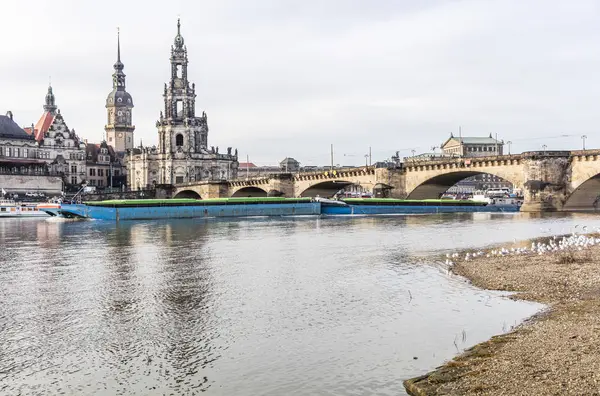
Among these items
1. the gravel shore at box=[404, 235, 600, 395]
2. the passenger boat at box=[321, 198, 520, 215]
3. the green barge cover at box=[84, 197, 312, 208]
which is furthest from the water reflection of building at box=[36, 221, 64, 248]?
the passenger boat at box=[321, 198, 520, 215]

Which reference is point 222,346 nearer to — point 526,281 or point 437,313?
point 437,313

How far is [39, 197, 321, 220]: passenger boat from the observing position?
8840 centimetres

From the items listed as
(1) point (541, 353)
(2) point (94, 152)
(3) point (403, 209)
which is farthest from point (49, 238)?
(2) point (94, 152)

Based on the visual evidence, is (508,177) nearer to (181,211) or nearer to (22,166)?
(181,211)

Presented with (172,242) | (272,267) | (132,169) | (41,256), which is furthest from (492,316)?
(132,169)

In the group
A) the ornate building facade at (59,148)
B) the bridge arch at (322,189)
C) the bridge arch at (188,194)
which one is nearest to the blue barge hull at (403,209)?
the bridge arch at (322,189)

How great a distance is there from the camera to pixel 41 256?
41.2 meters

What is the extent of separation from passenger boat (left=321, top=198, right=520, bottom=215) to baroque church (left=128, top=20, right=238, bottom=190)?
76.8 m

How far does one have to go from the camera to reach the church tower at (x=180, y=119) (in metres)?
177

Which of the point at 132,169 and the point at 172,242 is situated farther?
the point at 132,169

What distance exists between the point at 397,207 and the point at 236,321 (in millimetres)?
82055

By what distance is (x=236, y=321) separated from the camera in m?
20.9

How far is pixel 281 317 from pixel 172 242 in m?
31.4

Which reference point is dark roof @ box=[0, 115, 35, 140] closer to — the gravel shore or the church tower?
the church tower
